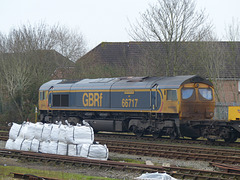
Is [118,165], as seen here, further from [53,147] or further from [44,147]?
[44,147]

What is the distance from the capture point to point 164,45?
2741 centimetres

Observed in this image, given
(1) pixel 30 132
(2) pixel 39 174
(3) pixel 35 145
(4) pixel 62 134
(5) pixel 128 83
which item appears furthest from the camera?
(5) pixel 128 83

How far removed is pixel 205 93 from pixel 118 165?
9232 mm

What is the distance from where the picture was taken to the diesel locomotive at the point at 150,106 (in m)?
18.8

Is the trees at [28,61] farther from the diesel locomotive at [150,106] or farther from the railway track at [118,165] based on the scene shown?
the railway track at [118,165]

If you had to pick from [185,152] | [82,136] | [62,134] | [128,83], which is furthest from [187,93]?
[62,134]

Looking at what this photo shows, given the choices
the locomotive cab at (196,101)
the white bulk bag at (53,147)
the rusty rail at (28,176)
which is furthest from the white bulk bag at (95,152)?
the locomotive cab at (196,101)

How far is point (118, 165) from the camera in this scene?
486 inches

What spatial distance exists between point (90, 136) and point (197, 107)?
7029 mm

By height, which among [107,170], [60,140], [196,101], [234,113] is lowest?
[107,170]

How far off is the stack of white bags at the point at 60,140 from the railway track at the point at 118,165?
616 millimetres

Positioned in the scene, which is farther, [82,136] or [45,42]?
[45,42]

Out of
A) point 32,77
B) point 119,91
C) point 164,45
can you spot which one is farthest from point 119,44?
point 119,91

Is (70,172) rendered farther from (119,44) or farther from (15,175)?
(119,44)
